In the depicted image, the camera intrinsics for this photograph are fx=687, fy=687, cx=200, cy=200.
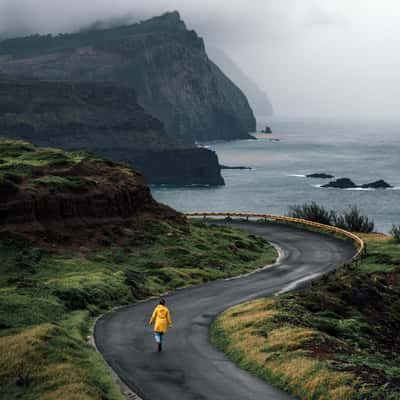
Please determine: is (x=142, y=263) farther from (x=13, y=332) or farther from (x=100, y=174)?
(x=13, y=332)

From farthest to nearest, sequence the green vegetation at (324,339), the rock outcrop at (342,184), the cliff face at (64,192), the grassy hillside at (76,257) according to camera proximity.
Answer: the rock outcrop at (342,184) < the cliff face at (64,192) < the grassy hillside at (76,257) < the green vegetation at (324,339)

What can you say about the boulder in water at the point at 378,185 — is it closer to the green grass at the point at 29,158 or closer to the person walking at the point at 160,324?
the green grass at the point at 29,158

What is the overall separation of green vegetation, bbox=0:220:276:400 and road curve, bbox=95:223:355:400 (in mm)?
1012

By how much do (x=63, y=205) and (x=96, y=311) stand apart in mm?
15578

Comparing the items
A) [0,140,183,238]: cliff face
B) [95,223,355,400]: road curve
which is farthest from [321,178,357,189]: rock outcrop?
[95,223,355,400]: road curve

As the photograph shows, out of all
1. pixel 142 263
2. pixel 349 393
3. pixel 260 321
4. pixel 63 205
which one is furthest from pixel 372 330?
pixel 63 205

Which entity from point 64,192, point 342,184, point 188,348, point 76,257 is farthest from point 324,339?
point 342,184

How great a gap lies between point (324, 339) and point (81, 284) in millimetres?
13115

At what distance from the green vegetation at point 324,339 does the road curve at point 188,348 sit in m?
0.74

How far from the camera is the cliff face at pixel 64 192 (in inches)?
1663

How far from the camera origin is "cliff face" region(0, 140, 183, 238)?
4225 centimetres

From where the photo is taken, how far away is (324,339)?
78.9ft

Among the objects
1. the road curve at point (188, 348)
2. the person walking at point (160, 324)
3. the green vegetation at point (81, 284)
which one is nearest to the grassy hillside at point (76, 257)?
the green vegetation at point (81, 284)

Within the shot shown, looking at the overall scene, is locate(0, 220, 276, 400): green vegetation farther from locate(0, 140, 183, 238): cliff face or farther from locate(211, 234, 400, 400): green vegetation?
locate(211, 234, 400, 400): green vegetation
